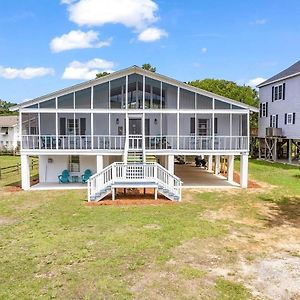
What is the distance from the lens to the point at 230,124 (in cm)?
2145

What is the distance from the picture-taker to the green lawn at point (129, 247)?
766 centimetres

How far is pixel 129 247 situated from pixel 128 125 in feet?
39.8

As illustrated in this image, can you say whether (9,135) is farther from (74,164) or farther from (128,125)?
(128,125)

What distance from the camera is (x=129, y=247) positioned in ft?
33.9

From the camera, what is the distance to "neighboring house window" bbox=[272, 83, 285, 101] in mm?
35000

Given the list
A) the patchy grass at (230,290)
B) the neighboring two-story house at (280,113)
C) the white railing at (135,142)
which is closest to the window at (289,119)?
the neighboring two-story house at (280,113)

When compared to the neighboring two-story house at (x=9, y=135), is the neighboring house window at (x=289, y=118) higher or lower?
higher

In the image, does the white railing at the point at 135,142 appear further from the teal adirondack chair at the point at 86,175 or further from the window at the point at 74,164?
the window at the point at 74,164

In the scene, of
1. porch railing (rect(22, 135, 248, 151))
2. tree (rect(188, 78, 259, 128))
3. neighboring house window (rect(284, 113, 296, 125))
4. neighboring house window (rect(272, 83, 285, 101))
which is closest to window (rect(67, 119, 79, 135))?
porch railing (rect(22, 135, 248, 151))

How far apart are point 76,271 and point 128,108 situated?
45.4 ft

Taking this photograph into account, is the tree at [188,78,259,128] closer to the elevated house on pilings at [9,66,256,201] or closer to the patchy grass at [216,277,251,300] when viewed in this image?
the elevated house on pilings at [9,66,256,201]

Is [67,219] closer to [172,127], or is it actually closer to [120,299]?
[120,299]

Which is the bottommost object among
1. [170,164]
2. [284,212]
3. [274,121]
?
[284,212]

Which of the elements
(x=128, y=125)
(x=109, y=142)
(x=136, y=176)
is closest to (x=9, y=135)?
(x=109, y=142)
